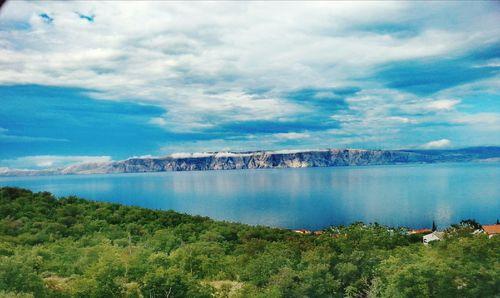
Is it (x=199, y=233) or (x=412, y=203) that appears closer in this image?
(x=199, y=233)

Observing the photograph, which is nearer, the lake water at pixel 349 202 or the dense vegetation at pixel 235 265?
the dense vegetation at pixel 235 265

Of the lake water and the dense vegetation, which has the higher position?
the dense vegetation

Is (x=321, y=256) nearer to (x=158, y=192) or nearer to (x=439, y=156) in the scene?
(x=158, y=192)

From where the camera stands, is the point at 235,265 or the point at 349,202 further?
the point at 349,202

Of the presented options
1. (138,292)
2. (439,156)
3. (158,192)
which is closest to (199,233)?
(138,292)

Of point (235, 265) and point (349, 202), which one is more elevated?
point (235, 265)

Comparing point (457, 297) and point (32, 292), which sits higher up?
point (32, 292)

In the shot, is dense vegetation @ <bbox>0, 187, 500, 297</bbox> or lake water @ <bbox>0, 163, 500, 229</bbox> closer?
dense vegetation @ <bbox>0, 187, 500, 297</bbox>

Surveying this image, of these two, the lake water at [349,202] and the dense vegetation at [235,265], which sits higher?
the dense vegetation at [235,265]
